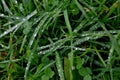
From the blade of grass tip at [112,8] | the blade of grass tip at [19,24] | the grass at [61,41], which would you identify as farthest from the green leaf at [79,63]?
the blade of grass tip at [19,24]

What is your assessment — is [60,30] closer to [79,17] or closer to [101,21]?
[79,17]

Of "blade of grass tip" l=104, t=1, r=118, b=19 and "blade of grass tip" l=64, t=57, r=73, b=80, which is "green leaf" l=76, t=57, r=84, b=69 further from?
"blade of grass tip" l=104, t=1, r=118, b=19

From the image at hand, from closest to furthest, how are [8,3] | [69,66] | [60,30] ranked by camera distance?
[69,66] < [60,30] < [8,3]

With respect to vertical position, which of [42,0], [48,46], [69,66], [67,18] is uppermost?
[42,0]

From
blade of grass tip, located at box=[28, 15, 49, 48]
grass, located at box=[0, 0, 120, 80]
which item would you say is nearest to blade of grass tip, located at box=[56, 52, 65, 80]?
grass, located at box=[0, 0, 120, 80]

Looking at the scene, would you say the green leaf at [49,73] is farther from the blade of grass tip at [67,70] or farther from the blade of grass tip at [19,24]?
the blade of grass tip at [19,24]

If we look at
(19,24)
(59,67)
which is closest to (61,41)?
(59,67)

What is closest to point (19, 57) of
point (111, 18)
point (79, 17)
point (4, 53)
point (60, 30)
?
point (4, 53)

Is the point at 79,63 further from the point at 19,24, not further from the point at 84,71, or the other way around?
the point at 19,24
